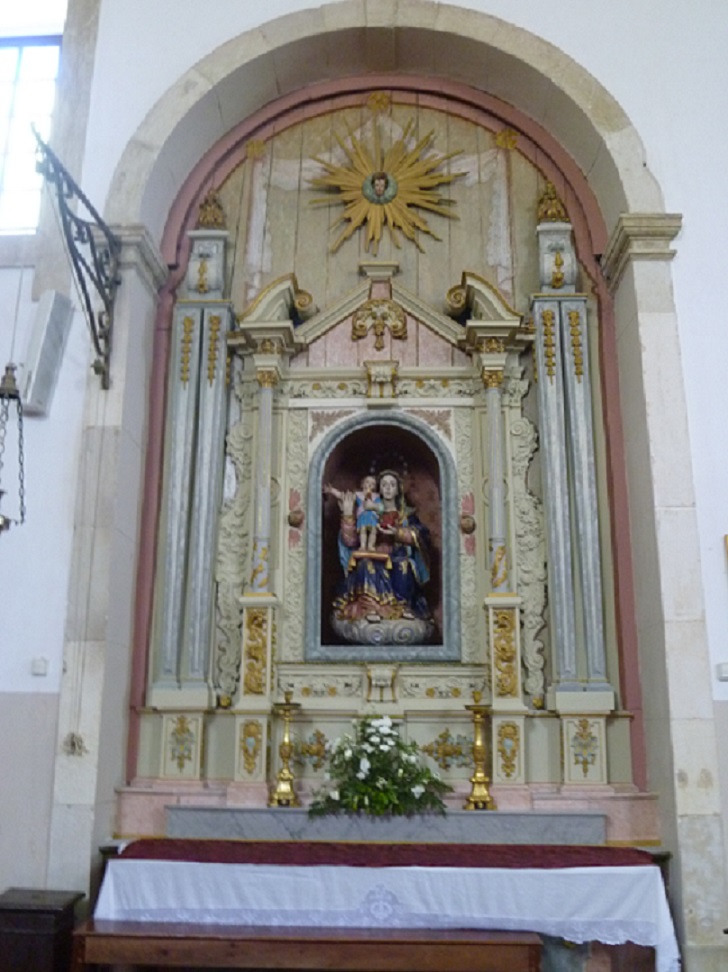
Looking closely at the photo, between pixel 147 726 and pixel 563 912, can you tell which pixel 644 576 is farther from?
pixel 147 726

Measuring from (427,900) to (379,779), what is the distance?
749mm

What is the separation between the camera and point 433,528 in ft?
23.1

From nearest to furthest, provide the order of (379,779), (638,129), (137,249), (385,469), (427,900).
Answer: (427,900)
(379,779)
(137,249)
(638,129)
(385,469)

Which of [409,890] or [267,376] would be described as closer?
[409,890]

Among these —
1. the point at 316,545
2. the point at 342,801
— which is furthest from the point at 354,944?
the point at 316,545

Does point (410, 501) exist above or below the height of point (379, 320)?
below

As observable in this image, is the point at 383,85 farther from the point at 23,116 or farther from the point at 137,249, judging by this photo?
the point at 23,116

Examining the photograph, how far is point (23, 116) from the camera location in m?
7.61

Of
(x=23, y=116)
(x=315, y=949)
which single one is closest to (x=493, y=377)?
(x=315, y=949)

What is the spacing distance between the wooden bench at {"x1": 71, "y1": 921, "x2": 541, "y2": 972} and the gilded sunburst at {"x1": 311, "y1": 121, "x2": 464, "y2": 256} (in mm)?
4541

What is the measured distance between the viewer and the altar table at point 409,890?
17.1 ft

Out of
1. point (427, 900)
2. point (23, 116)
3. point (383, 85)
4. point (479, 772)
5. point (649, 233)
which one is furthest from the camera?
point (383, 85)

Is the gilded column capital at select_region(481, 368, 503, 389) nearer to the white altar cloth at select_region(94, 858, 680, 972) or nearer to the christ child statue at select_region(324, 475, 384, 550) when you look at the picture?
the christ child statue at select_region(324, 475, 384, 550)

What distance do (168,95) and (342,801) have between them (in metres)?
4.76
